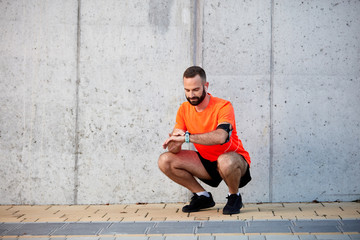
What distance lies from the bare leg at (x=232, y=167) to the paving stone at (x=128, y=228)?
0.88 metres

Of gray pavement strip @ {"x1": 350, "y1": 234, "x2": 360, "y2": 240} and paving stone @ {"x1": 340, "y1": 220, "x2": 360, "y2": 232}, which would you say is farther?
paving stone @ {"x1": 340, "y1": 220, "x2": 360, "y2": 232}

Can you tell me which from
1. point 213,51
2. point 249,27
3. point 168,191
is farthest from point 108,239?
point 249,27

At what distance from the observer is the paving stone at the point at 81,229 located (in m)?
4.40

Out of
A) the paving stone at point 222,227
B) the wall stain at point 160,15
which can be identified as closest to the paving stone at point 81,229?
the paving stone at point 222,227

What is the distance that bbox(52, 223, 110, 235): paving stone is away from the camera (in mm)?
4402

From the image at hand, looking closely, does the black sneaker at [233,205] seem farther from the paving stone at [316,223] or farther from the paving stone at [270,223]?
the paving stone at [316,223]

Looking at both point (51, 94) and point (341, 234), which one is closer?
point (341, 234)

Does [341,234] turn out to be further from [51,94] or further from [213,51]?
[51,94]

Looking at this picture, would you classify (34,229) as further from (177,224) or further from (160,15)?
(160,15)

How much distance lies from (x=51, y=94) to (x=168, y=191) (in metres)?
1.82

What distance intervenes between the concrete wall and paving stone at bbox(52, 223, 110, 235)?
1.24 m

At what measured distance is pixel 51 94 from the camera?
6.03 m

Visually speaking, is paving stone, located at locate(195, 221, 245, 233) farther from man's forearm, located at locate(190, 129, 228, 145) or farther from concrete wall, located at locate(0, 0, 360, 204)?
concrete wall, located at locate(0, 0, 360, 204)

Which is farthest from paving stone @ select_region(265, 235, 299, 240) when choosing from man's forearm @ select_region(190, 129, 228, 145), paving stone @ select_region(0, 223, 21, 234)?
paving stone @ select_region(0, 223, 21, 234)
